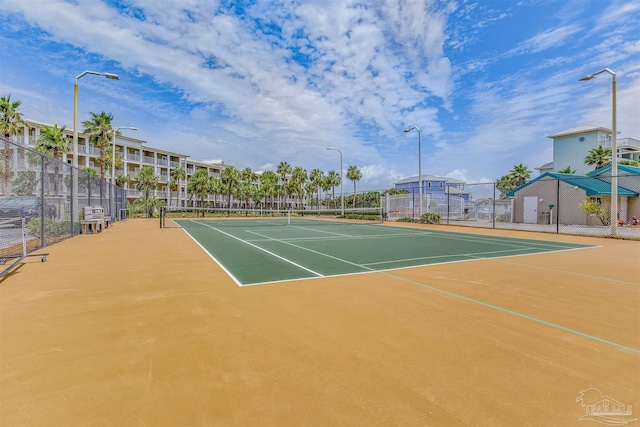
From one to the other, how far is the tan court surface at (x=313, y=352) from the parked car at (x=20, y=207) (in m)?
3.53

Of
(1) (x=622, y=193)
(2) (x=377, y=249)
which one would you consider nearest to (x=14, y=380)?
(2) (x=377, y=249)

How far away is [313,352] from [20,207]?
35.9ft

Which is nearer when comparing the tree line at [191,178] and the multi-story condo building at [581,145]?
the tree line at [191,178]

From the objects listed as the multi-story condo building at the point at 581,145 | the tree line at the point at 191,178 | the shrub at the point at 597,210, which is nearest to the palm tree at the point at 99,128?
the tree line at the point at 191,178

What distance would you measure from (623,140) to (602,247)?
5659 cm

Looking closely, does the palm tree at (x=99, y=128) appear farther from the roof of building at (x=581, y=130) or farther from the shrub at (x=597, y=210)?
the roof of building at (x=581, y=130)

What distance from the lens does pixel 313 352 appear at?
10.9ft

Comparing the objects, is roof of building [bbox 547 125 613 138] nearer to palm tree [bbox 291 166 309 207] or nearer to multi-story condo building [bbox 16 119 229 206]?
palm tree [bbox 291 166 309 207]

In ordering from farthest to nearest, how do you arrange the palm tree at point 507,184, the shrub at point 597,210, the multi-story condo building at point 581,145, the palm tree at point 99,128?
the palm tree at point 507,184 → the multi-story condo building at point 581,145 → the palm tree at point 99,128 → the shrub at point 597,210

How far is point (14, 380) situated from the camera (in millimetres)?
2740

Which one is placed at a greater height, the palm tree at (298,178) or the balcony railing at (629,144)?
the balcony railing at (629,144)

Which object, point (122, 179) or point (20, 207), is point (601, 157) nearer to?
point (20, 207)

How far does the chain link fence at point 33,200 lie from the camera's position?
8.57 m

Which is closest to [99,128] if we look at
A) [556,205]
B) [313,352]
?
[313,352]
